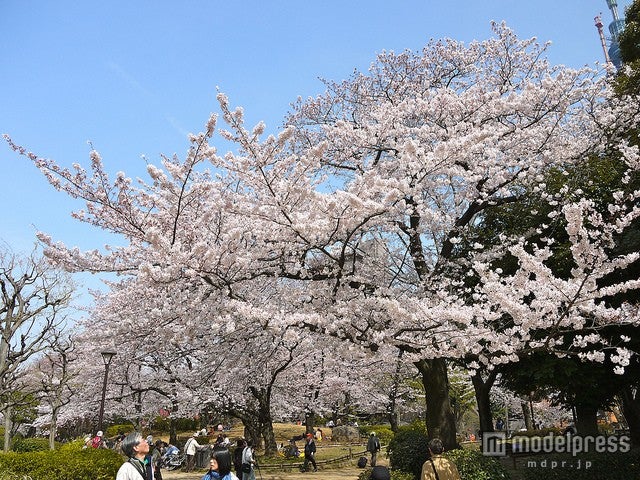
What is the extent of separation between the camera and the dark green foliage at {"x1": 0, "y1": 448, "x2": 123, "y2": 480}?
30.7ft

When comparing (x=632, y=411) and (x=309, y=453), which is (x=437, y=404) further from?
(x=632, y=411)

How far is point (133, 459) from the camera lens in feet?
14.7

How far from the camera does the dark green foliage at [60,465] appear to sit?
30.7ft

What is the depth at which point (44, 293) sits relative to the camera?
17.5 m

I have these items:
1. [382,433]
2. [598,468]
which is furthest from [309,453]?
[382,433]

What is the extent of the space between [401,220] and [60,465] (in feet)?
28.8

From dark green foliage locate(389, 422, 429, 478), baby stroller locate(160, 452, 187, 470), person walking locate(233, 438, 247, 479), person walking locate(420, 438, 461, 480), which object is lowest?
baby stroller locate(160, 452, 187, 470)

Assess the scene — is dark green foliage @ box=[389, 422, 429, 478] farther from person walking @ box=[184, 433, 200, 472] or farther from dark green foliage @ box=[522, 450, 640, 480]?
person walking @ box=[184, 433, 200, 472]

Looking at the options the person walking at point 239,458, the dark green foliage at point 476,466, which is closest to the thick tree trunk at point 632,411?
the dark green foliage at point 476,466

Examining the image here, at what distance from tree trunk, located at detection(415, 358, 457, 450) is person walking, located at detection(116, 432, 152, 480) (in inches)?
272

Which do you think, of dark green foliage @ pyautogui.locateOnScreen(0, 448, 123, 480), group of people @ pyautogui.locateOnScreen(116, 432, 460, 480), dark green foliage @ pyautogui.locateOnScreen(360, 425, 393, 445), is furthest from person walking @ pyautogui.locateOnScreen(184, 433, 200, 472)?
group of people @ pyautogui.locateOnScreen(116, 432, 460, 480)

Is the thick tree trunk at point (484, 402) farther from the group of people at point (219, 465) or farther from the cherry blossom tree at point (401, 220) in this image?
the group of people at point (219, 465)

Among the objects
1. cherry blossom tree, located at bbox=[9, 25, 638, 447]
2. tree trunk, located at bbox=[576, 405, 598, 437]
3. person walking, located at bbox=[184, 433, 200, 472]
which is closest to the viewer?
cherry blossom tree, located at bbox=[9, 25, 638, 447]

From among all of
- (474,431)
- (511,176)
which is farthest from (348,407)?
(511,176)
